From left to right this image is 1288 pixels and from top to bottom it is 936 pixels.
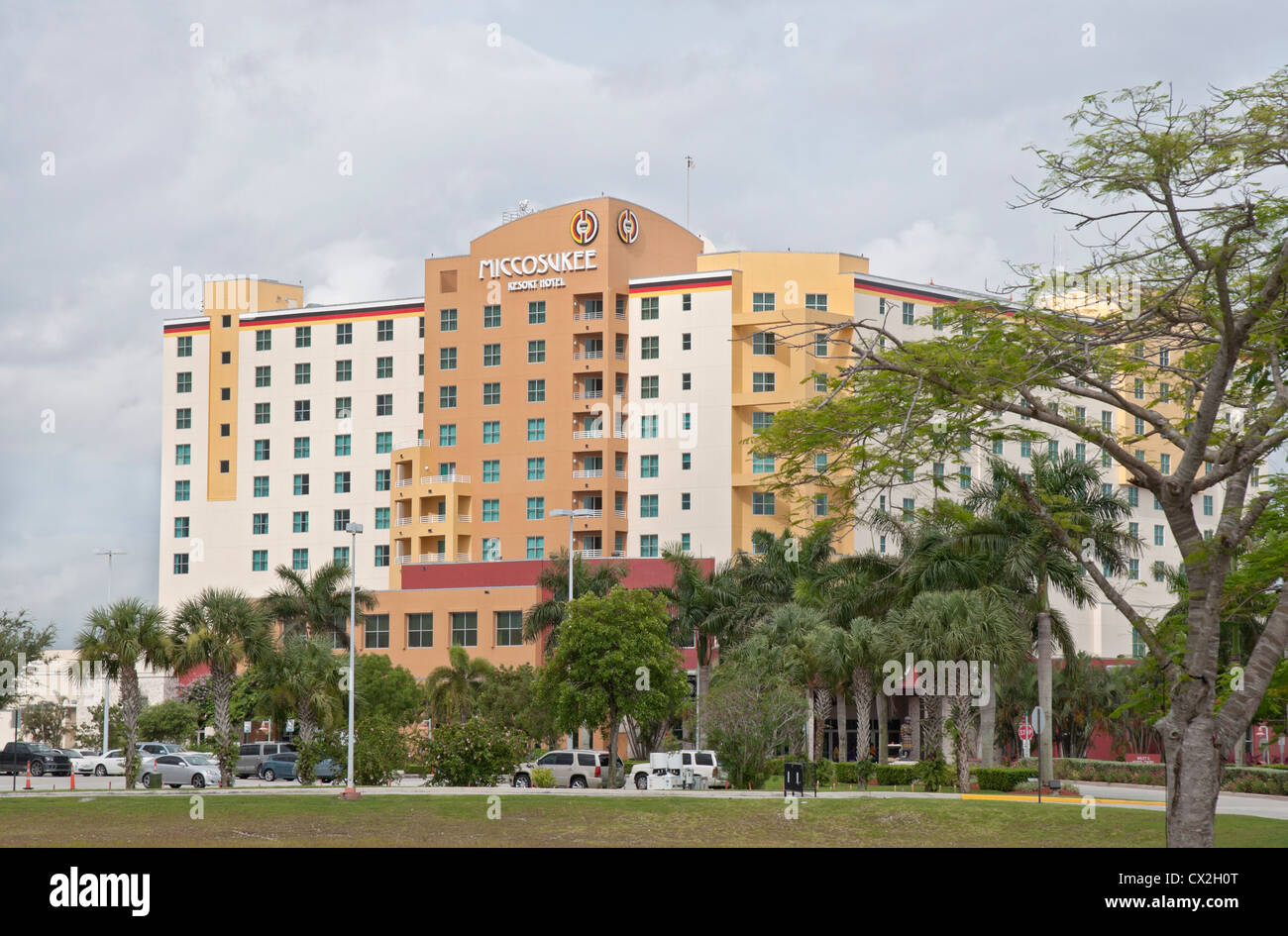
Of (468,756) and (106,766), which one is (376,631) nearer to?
(106,766)

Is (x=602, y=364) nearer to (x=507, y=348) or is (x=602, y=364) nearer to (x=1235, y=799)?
(x=507, y=348)

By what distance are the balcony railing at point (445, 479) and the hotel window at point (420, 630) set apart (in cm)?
1170

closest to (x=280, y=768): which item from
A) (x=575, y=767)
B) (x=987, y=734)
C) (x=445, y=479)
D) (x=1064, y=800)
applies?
(x=575, y=767)

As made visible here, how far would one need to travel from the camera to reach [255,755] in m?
65.1

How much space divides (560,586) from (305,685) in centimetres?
2422

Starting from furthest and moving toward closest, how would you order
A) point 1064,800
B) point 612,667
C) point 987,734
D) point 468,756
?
point 987,734
point 612,667
point 468,756
point 1064,800

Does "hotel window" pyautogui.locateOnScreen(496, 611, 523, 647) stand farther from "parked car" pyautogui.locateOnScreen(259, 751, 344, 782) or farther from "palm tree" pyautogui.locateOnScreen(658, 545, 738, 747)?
"parked car" pyautogui.locateOnScreen(259, 751, 344, 782)

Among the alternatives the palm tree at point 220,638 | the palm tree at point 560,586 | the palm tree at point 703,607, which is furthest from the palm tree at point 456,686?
the palm tree at point 220,638

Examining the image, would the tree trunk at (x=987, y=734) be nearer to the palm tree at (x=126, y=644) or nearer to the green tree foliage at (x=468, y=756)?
the green tree foliage at (x=468, y=756)

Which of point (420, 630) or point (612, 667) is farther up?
point (420, 630)

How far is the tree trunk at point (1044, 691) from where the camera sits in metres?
43.8

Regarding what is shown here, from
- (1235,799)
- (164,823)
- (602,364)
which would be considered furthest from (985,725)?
(602,364)

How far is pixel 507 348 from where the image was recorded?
98.9m

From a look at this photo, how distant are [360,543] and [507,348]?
20413 mm
